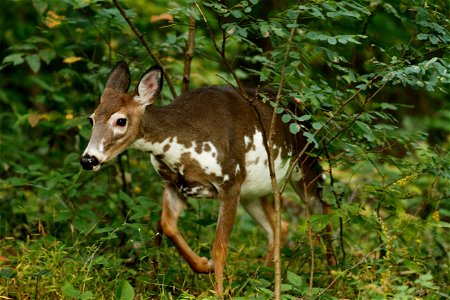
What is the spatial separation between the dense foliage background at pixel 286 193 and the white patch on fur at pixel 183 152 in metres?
0.38

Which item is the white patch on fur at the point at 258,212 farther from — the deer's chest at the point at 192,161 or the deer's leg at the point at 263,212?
the deer's chest at the point at 192,161

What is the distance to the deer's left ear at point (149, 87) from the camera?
5668 millimetres

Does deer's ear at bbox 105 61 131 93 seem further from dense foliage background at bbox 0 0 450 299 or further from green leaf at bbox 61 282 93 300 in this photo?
green leaf at bbox 61 282 93 300

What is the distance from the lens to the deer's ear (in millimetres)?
5750

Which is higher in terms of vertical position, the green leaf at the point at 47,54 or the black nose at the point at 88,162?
Answer: the black nose at the point at 88,162

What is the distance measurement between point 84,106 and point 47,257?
7.46 feet

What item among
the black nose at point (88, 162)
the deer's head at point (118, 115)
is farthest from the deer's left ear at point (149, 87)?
the black nose at point (88, 162)

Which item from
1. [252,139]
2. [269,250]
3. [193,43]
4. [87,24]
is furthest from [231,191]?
[87,24]

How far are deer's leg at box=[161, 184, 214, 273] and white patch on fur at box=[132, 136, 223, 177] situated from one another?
284 mm

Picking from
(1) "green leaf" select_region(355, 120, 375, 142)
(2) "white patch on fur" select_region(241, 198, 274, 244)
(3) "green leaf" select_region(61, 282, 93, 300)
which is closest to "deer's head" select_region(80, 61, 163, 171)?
(3) "green leaf" select_region(61, 282, 93, 300)

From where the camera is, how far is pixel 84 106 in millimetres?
7723

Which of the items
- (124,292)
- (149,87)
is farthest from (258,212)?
(124,292)

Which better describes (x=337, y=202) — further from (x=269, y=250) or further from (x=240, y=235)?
(x=240, y=235)

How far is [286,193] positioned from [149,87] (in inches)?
108
